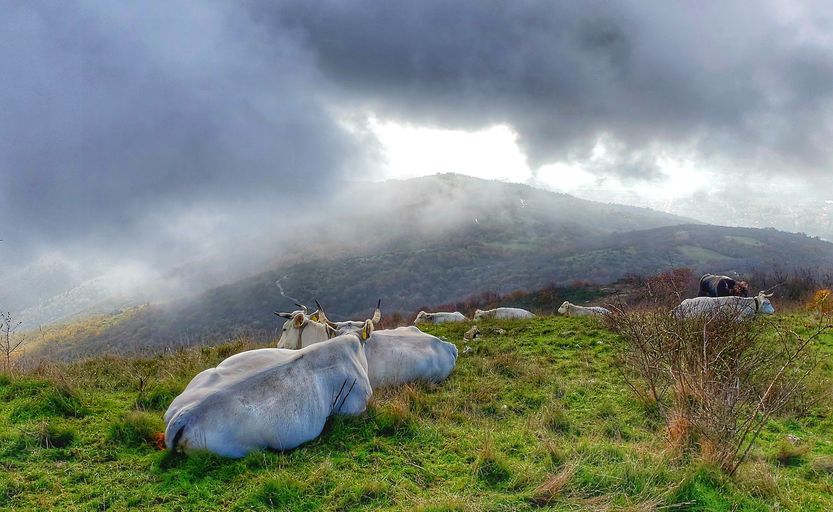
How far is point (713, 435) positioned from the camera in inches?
200

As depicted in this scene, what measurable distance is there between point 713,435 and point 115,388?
343 inches

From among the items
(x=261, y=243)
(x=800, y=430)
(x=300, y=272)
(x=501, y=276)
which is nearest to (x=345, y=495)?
(x=800, y=430)

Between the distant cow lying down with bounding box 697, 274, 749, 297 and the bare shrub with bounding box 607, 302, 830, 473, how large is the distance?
1208 cm

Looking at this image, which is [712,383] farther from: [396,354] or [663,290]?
[663,290]

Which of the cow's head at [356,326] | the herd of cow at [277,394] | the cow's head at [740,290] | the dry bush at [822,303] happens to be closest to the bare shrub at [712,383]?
the herd of cow at [277,394]

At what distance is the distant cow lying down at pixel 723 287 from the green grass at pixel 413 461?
576 inches

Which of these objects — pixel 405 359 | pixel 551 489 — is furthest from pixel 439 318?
pixel 551 489

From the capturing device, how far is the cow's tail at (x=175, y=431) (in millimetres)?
5266

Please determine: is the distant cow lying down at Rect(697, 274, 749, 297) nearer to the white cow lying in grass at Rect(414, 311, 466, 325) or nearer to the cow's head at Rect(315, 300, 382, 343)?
the white cow lying in grass at Rect(414, 311, 466, 325)

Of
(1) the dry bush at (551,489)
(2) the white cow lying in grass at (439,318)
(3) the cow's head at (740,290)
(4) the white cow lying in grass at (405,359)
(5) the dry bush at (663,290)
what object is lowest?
(2) the white cow lying in grass at (439,318)

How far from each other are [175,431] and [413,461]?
260 cm

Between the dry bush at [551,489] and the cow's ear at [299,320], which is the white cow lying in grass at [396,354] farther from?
the dry bush at [551,489]

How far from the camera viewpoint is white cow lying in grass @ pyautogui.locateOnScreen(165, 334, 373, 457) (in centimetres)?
534

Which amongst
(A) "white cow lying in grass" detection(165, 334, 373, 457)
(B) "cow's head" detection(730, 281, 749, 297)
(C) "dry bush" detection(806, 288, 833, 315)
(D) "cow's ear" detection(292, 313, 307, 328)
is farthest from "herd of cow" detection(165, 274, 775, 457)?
(B) "cow's head" detection(730, 281, 749, 297)
